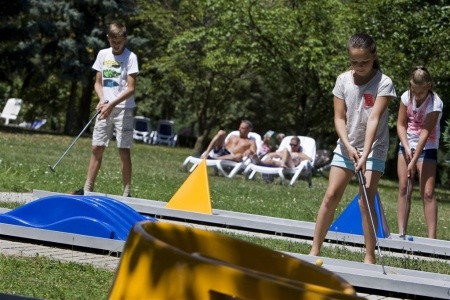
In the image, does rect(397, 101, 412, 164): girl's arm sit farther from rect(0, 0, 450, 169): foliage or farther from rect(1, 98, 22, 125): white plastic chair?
rect(1, 98, 22, 125): white plastic chair

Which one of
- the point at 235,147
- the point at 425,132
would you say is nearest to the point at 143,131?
the point at 235,147

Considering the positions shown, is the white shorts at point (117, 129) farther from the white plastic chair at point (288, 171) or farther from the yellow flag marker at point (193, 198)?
the white plastic chair at point (288, 171)

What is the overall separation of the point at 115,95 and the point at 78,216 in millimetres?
3986

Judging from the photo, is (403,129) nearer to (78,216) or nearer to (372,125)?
(372,125)

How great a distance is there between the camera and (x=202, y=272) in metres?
3.54

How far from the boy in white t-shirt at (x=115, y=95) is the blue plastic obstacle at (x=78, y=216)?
3.59m

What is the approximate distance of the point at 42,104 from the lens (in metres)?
62.0

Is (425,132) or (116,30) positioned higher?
(116,30)

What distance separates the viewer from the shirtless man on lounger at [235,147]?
891 inches

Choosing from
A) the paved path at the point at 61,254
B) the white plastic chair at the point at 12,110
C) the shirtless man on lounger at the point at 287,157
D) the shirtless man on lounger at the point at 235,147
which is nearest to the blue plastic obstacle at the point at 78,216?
the paved path at the point at 61,254

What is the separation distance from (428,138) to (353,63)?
3.47 metres

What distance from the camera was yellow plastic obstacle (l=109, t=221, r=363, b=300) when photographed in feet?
11.4

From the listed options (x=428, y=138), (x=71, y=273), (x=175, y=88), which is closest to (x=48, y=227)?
(x=71, y=273)

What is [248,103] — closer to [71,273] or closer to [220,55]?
[220,55]
